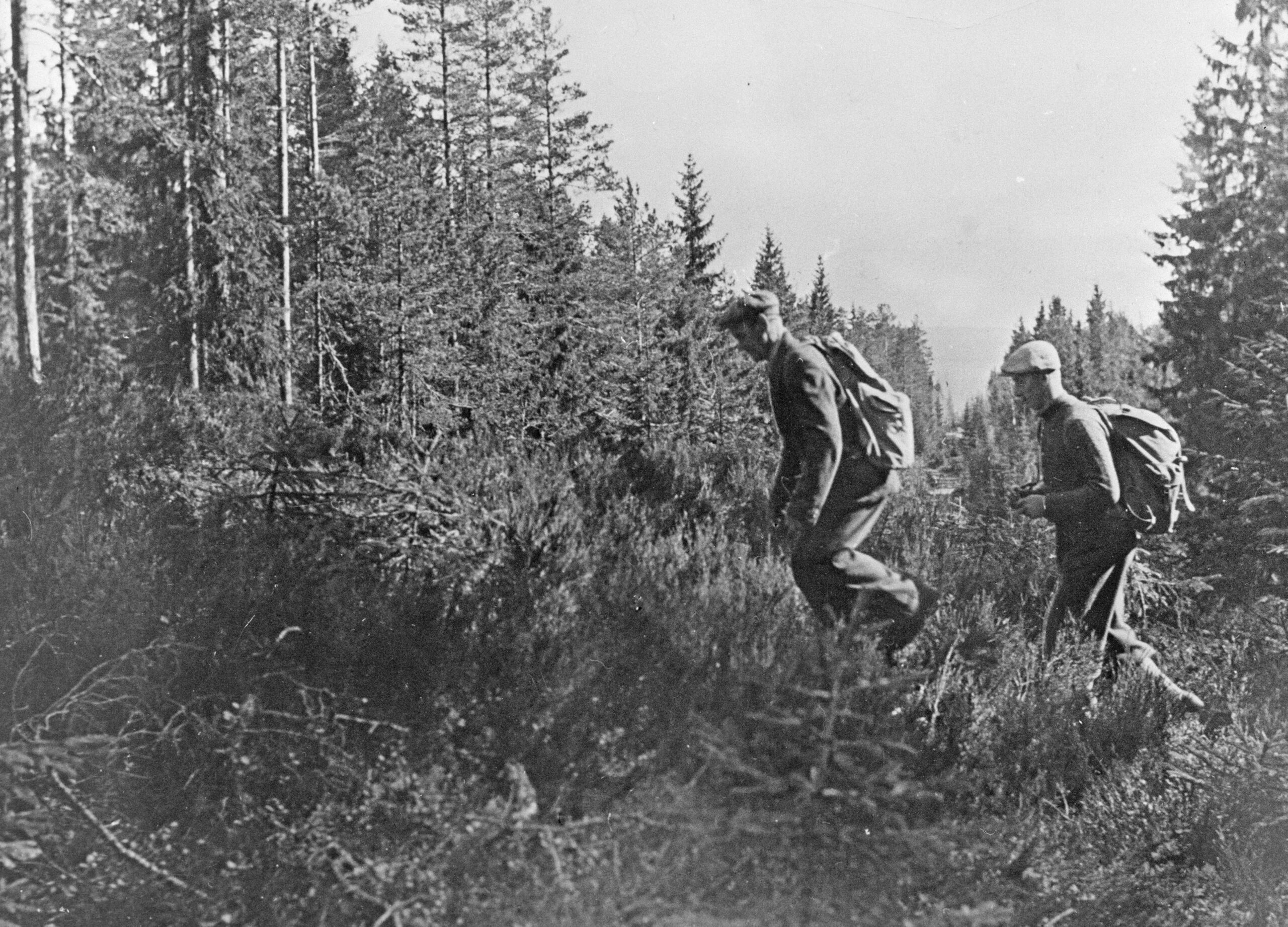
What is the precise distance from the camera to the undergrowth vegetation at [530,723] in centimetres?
192

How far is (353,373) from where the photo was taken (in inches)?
563

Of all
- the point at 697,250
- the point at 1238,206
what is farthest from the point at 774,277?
the point at 1238,206

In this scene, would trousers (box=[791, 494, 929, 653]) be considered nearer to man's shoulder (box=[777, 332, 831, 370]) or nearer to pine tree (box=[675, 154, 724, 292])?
man's shoulder (box=[777, 332, 831, 370])

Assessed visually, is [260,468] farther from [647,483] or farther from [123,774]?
[647,483]

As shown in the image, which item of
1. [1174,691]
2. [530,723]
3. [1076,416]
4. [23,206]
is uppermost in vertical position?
[23,206]

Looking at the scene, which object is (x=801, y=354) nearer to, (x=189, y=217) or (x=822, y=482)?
(x=822, y=482)

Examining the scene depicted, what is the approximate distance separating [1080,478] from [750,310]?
6.95ft

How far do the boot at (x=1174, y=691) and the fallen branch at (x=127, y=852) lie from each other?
14.5 ft

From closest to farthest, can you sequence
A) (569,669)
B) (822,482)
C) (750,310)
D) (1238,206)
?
(569,669)
(822,482)
(750,310)
(1238,206)

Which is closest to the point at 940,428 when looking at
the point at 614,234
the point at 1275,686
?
the point at 614,234

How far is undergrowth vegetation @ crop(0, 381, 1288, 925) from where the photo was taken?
6.31 ft

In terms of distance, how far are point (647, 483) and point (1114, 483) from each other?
2.73m

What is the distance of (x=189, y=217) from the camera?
12.7 meters

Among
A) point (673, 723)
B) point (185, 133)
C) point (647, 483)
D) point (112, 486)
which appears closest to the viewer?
point (673, 723)
